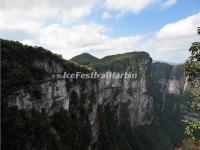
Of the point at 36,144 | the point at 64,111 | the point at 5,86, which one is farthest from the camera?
the point at 64,111

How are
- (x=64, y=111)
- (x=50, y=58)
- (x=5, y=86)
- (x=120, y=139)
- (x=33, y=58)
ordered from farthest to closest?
(x=120, y=139) → (x=64, y=111) → (x=50, y=58) → (x=33, y=58) → (x=5, y=86)

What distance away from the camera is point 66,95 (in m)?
111

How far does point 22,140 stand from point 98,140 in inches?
2978

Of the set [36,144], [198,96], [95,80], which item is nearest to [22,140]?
[36,144]

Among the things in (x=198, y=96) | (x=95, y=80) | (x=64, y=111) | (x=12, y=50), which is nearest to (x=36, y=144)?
(x=12, y=50)

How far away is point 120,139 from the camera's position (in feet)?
603

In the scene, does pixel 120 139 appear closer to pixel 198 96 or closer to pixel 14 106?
Answer: pixel 14 106

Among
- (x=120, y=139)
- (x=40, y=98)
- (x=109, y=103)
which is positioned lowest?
(x=120, y=139)

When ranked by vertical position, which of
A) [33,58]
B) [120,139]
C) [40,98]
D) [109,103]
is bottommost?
[120,139]

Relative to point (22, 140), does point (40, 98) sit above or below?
above

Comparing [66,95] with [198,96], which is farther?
[66,95]

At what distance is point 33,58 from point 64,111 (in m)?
23.2

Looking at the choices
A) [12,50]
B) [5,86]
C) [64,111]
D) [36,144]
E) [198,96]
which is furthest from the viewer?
[64,111]

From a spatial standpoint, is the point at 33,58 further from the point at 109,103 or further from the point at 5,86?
the point at 109,103
